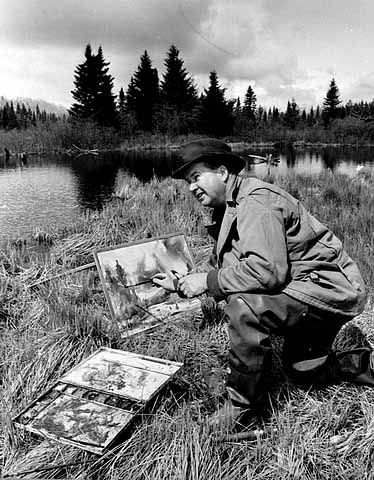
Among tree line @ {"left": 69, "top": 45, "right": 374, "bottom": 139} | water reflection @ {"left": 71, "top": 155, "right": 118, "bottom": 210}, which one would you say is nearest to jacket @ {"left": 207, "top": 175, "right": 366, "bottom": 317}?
water reflection @ {"left": 71, "top": 155, "right": 118, "bottom": 210}

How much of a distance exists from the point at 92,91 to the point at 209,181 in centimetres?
3576

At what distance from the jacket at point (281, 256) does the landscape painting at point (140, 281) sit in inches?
42.5

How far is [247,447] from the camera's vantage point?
1656 millimetres

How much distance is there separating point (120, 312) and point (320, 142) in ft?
126

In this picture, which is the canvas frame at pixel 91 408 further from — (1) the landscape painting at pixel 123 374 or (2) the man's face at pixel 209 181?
(2) the man's face at pixel 209 181

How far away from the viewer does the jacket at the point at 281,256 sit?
A: 1.58 meters

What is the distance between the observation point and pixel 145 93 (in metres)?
37.4

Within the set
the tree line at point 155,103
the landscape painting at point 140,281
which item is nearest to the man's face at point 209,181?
the landscape painting at point 140,281

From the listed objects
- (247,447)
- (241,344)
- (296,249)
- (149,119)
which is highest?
(149,119)

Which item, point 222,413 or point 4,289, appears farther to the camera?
point 4,289

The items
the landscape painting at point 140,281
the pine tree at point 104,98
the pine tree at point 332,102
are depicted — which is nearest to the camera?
the landscape painting at point 140,281

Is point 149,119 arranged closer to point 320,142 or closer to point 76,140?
point 76,140

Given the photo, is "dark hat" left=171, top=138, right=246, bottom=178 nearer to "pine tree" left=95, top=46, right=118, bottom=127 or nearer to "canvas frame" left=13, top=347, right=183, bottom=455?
"canvas frame" left=13, top=347, right=183, bottom=455

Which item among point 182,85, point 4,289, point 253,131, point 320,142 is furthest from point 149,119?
point 4,289
